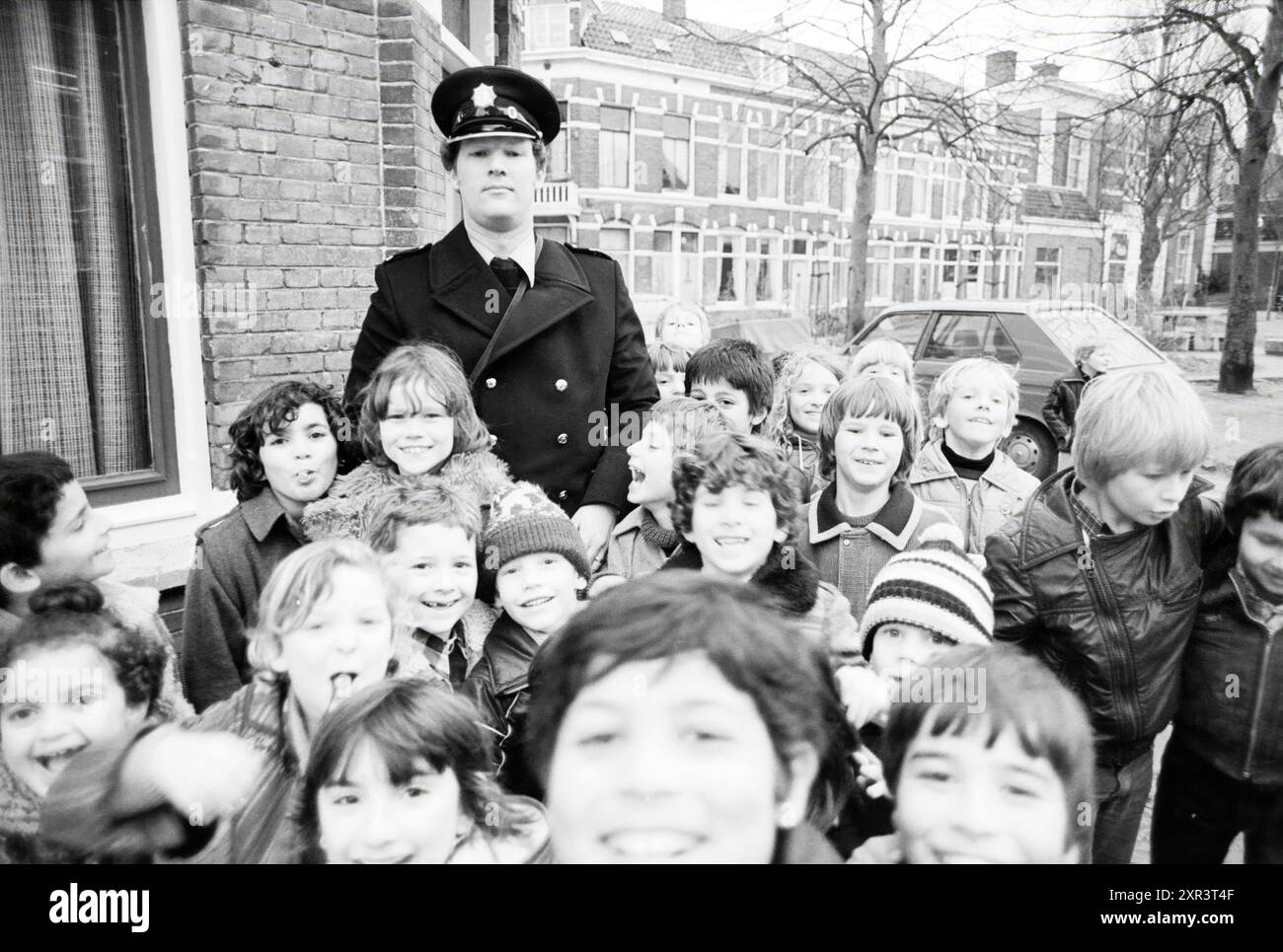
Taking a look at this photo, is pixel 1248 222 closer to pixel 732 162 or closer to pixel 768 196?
pixel 732 162

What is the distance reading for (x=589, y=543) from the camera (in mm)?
2309

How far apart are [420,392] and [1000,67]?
12868mm

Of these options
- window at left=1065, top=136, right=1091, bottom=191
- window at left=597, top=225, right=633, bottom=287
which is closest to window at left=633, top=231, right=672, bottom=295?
window at left=597, top=225, right=633, bottom=287

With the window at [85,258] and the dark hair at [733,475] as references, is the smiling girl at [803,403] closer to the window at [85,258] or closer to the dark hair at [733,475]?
the dark hair at [733,475]

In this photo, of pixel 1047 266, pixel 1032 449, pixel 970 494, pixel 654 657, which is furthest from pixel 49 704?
pixel 1047 266

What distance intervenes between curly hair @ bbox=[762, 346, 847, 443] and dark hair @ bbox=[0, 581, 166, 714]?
1.99 meters

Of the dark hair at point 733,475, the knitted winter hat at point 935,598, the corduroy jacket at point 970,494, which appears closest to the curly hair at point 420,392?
the dark hair at point 733,475

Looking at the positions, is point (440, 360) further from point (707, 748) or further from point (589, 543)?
point (707, 748)

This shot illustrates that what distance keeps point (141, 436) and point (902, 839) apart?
112 inches

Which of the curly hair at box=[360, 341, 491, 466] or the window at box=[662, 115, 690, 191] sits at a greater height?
the window at box=[662, 115, 690, 191]

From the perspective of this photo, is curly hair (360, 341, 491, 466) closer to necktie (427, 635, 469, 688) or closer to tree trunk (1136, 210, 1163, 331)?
necktie (427, 635, 469, 688)

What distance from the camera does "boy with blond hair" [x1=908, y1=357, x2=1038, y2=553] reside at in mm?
2693

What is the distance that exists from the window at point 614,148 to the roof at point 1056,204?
1262 centimetres

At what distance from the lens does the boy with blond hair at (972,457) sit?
269 centimetres
